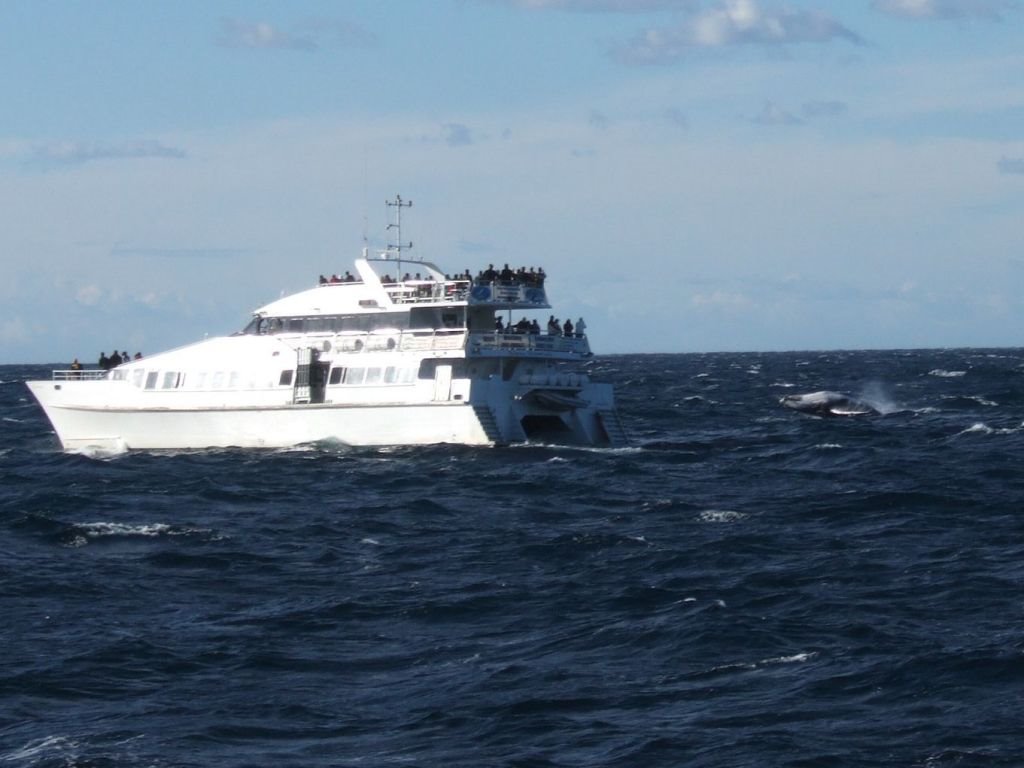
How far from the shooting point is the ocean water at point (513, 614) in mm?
19875

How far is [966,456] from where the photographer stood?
5056cm

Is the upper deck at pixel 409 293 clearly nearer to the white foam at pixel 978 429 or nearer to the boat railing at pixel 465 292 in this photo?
the boat railing at pixel 465 292

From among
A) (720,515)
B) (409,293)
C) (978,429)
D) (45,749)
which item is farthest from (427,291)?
(45,749)

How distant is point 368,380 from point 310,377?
1.92 meters

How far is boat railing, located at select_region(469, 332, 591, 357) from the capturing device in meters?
51.0

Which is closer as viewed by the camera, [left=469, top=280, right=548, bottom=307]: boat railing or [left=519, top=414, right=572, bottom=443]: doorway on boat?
[left=469, top=280, right=548, bottom=307]: boat railing

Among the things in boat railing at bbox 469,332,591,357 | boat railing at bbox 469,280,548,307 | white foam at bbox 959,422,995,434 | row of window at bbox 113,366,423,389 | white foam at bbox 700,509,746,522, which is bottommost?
white foam at bbox 700,509,746,522

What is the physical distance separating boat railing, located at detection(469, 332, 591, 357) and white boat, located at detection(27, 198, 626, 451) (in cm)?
4

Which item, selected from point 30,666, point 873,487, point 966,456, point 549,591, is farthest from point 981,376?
point 30,666

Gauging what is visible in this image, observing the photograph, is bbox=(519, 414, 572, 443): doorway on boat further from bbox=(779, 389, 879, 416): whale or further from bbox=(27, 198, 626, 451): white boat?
bbox=(779, 389, 879, 416): whale

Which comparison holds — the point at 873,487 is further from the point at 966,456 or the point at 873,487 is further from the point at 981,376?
the point at 981,376

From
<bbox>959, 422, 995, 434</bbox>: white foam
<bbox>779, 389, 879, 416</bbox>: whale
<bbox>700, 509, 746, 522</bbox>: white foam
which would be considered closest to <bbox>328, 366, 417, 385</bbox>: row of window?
<bbox>700, 509, 746, 522</bbox>: white foam

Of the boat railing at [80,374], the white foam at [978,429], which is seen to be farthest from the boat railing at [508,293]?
the white foam at [978,429]

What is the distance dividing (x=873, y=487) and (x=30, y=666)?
23959mm
